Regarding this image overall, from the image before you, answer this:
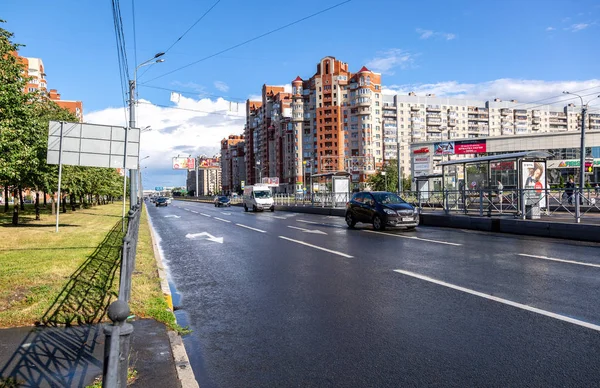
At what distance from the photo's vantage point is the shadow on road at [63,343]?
3.65m

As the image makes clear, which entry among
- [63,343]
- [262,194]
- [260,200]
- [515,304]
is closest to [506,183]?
[515,304]

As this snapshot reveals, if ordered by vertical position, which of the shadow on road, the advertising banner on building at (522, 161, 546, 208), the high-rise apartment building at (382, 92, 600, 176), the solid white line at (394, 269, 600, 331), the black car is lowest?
the shadow on road

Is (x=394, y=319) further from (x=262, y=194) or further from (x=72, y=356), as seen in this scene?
(x=262, y=194)

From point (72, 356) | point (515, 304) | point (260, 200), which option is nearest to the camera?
point (72, 356)

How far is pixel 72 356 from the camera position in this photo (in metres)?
4.14

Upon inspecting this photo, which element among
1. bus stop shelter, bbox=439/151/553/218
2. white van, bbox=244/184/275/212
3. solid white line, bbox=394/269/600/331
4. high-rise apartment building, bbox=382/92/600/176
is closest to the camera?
solid white line, bbox=394/269/600/331

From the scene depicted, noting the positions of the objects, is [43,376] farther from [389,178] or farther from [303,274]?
[389,178]

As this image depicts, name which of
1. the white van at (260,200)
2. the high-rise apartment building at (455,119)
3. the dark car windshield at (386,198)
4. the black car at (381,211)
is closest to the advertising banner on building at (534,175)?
the black car at (381,211)

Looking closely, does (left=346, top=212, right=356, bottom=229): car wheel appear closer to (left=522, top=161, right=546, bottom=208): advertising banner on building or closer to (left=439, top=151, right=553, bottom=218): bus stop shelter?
(left=439, top=151, right=553, bottom=218): bus stop shelter

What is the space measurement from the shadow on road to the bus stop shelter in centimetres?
1593

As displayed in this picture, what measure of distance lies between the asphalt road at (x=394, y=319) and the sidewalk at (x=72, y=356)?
36 cm

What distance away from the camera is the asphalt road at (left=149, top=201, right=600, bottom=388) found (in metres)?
3.77

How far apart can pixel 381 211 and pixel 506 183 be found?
22.5ft

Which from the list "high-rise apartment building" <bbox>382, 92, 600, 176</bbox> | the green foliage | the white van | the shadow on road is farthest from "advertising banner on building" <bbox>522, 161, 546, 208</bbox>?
"high-rise apartment building" <bbox>382, 92, 600, 176</bbox>
